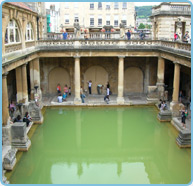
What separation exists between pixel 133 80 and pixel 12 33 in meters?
14.2

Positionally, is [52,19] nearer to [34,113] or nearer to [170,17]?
[170,17]

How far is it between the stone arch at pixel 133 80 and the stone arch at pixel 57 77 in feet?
19.6

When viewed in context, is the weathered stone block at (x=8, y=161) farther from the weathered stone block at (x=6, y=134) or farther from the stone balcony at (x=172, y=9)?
the stone balcony at (x=172, y=9)

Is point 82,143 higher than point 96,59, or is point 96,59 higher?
point 96,59

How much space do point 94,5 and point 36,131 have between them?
3491 cm

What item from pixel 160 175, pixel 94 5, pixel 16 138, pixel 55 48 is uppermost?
pixel 94 5

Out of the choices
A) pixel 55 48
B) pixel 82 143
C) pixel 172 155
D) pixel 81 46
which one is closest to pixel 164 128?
pixel 172 155

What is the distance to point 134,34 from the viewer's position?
25469 mm

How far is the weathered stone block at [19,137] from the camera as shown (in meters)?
15.1

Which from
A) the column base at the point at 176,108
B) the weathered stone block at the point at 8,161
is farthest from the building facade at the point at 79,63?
the weathered stone block at the point at 8,161

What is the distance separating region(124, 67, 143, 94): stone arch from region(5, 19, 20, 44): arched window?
41.3 ft

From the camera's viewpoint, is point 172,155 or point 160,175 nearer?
point 160,175

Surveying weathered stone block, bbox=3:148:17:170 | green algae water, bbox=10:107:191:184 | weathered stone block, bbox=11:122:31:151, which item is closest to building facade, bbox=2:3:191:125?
weathered stone block, bbox=11:122:31:151

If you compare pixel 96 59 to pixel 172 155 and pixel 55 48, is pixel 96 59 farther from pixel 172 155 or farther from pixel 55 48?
pixel 172 155
